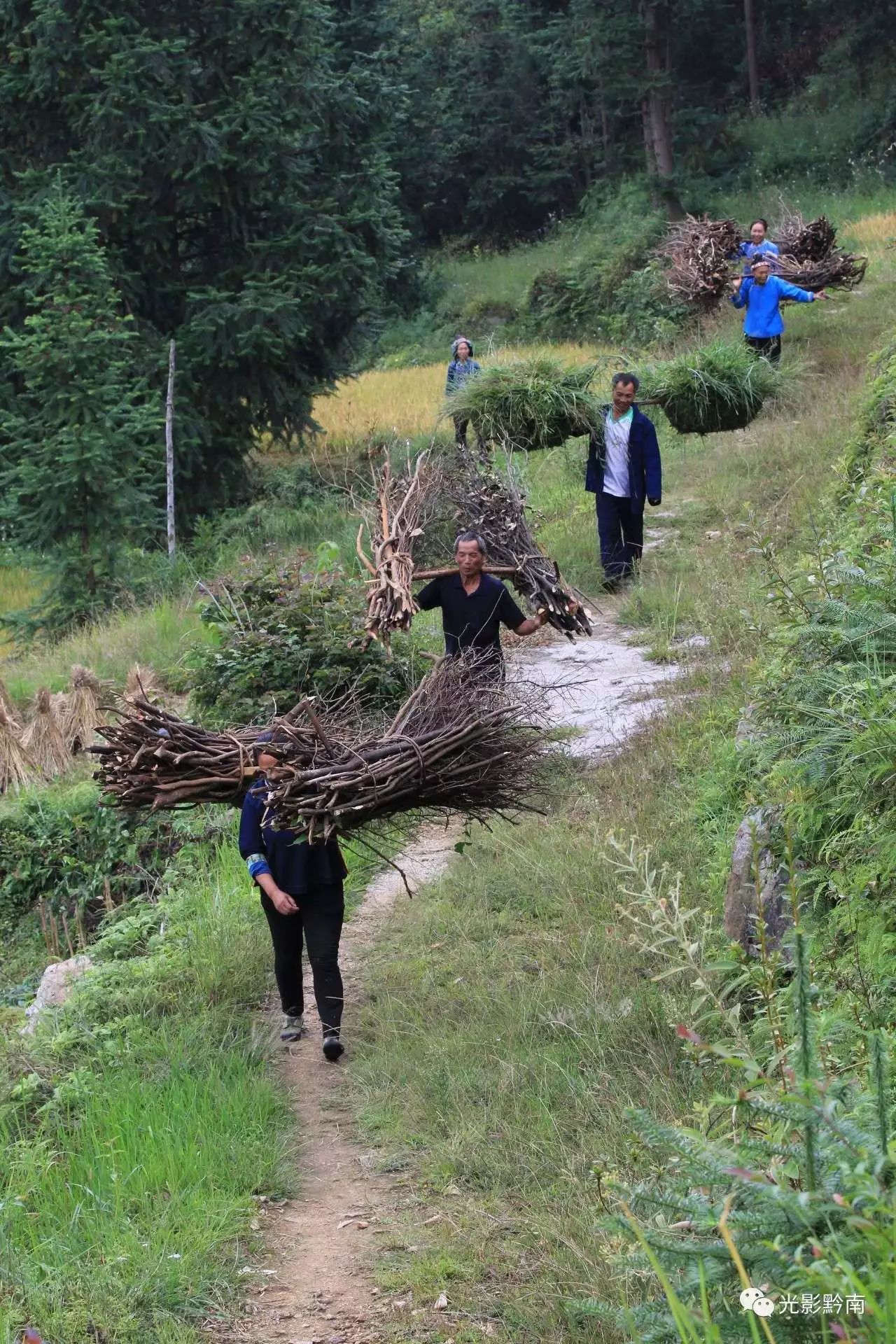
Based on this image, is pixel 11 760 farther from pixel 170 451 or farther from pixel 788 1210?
pixel 788 1210

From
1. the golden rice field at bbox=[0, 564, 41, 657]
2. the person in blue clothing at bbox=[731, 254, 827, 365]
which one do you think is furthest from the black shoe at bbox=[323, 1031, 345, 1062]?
A: the golden rice field at bbox=[0, 564, 41, 657]

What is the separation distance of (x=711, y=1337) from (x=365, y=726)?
5.08 m

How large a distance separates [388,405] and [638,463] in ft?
51.8

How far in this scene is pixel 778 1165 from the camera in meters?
A: 2.47

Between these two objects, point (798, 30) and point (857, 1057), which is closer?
point (857, 1057)

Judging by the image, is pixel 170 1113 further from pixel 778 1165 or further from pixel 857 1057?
pixel 778 1165

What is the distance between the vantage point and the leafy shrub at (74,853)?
10.3 m

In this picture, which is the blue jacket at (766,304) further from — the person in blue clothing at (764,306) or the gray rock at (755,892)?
the gray rock at (755,892)

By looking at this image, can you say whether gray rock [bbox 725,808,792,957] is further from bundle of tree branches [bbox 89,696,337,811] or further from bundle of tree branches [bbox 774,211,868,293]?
bundle of tree branches [bbox 774,211,868,293]

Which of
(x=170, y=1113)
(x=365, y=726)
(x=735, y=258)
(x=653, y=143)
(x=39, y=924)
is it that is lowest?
(x=39, y=924)

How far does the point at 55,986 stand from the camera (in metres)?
7.84

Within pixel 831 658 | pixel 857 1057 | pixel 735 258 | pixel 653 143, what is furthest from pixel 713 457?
pixel 653 143

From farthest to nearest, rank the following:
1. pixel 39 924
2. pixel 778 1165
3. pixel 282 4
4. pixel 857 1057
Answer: pixel 282 4
pixel 39 924
pixel 857 1057
pixel 778 1165

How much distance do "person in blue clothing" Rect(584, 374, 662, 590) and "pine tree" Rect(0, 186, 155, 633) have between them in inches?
278
